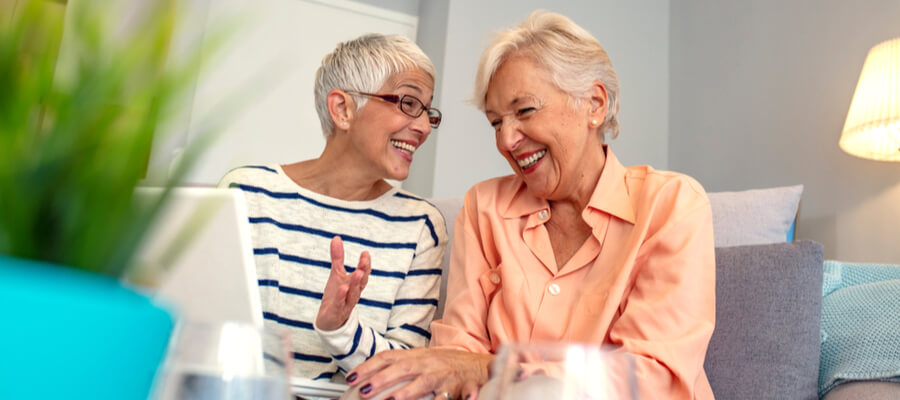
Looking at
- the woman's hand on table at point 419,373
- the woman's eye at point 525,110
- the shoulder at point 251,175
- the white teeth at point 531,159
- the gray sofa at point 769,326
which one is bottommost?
the woman's hand on table at point 419,373

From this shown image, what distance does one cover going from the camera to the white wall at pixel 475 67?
378cm

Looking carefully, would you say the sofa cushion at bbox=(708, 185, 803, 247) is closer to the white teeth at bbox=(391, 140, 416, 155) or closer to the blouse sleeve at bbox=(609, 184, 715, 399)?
the blouse sleeve at bbox=(609, 184, 715, 399)

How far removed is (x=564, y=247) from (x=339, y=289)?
565 millimetres

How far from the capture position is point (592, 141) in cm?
161

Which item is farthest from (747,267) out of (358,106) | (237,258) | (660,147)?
(660,147)

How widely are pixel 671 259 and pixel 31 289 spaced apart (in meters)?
1.18

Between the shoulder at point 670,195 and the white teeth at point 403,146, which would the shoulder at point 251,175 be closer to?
the white teeth at point 403,146

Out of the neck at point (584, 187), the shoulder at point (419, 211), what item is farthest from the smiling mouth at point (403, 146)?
the neck at point (584, 187)

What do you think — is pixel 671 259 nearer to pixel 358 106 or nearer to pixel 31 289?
pixel 358 106

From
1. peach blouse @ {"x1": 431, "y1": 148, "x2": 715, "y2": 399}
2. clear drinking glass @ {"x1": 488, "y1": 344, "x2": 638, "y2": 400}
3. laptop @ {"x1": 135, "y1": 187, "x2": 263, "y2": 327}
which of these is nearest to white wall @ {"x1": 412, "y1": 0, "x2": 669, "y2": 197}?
peach blouse @ {"x1": 431, "y1": 148, "x2": 715, "y2": 399}

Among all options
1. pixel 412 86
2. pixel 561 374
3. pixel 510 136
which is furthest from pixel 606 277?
pixel 561 374

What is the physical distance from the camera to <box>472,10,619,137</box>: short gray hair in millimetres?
1564

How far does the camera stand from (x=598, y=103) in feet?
5.31

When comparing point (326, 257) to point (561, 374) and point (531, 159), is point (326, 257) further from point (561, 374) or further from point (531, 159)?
point (561, 374)
